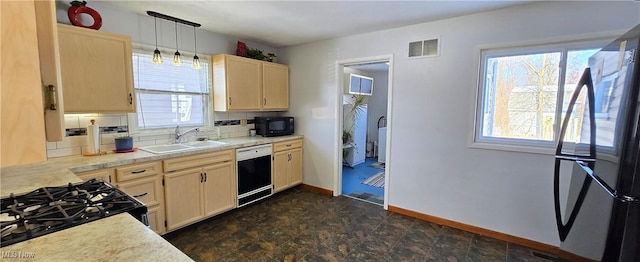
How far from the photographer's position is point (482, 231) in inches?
110

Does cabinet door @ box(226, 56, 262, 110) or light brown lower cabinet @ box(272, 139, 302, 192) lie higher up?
cabinet door @ box(226, 56, 262, 110)

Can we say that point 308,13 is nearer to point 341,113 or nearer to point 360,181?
point 341,113

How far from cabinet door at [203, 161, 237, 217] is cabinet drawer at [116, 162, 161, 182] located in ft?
1.70

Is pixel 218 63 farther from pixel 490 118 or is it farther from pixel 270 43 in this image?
pixel 490 118

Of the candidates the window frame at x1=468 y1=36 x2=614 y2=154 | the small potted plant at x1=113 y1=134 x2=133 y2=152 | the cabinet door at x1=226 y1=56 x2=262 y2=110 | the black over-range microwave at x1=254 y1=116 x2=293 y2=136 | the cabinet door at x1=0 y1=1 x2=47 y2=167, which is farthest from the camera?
the black over-range microwave at x1=254 y1=116 x2=293 y2=136

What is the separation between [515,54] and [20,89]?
11.0ft

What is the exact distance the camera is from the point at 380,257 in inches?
93.7

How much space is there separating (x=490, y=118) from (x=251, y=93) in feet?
9.64

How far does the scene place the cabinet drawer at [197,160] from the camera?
8.53ft

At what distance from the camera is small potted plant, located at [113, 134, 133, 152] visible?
8.44ft

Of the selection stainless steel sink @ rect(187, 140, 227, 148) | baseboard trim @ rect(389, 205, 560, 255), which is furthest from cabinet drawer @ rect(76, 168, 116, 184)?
baseboard trim @ rect(389, 205, 560, 255)

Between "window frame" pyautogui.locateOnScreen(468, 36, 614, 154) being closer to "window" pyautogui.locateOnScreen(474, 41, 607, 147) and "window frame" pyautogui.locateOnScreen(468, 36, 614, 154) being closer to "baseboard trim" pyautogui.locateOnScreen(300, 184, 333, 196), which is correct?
"window" pyautogui.locateOnScreen(474, 41, 607, 147)

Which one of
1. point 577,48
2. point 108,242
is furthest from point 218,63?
point 577,48

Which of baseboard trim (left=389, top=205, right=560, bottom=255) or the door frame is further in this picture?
Answer: the door frame
